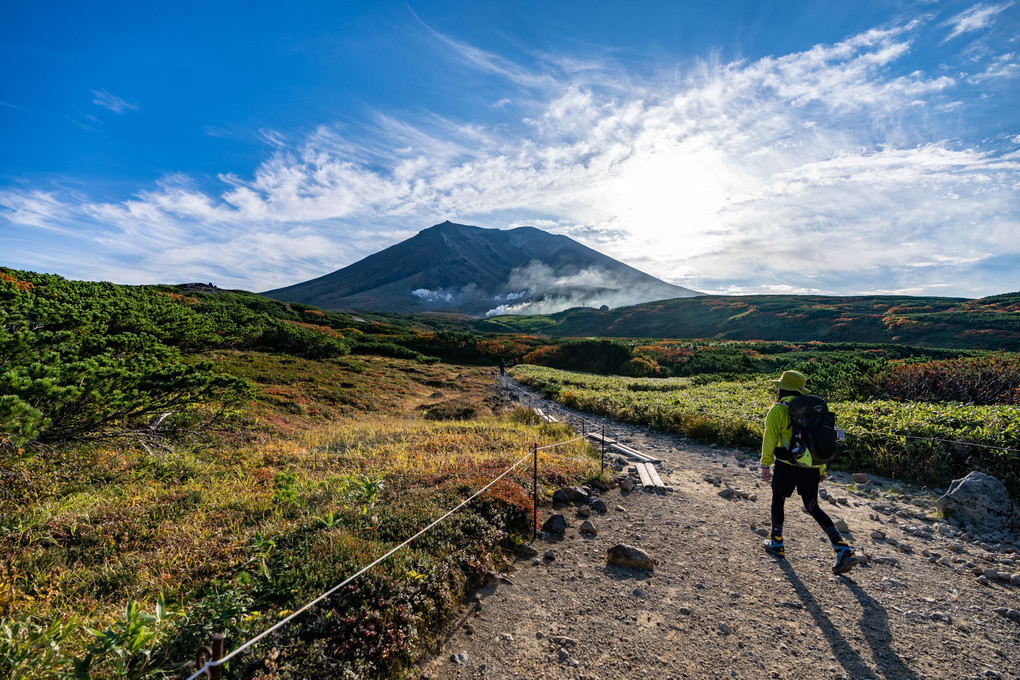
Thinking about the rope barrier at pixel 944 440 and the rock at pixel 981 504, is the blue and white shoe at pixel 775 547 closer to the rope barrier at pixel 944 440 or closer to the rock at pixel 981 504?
the rock at pixel 981 504

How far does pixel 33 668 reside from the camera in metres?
2.80

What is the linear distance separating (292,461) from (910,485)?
43.7ft

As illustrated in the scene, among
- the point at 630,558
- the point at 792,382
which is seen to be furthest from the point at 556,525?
the point at 792,382

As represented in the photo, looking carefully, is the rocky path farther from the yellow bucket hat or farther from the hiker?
the yellow bucket hat

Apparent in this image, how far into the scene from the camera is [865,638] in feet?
13.6

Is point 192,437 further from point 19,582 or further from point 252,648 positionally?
point 252,648

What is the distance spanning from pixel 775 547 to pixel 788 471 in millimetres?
1194

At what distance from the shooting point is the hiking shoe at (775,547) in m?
5.79

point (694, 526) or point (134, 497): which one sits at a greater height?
point (134, 497)

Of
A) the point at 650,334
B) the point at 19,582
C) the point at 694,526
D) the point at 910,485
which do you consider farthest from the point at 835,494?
the point at 650,334

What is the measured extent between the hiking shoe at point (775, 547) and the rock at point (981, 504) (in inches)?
142

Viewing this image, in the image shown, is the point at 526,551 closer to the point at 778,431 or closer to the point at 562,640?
the point at 562,640

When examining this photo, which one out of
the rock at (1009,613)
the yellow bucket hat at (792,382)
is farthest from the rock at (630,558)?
the rock at (1009,613)

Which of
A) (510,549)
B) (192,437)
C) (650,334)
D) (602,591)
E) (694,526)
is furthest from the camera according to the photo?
(650,334)
